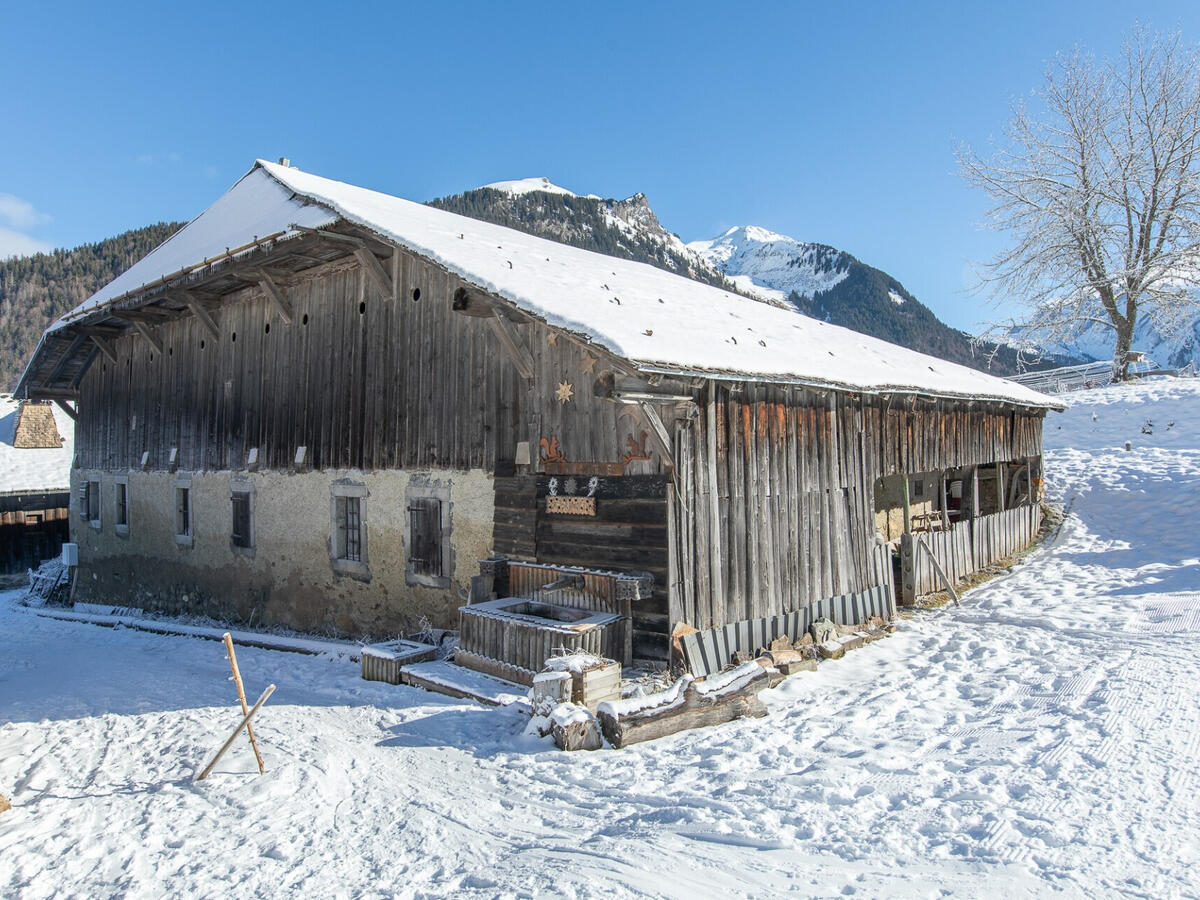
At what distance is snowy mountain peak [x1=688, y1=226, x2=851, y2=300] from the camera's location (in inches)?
4208

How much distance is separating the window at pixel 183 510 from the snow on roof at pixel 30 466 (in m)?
10.2

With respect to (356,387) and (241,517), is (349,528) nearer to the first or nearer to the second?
(356,387)

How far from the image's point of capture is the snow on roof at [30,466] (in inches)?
900

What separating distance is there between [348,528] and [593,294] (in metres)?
5.86

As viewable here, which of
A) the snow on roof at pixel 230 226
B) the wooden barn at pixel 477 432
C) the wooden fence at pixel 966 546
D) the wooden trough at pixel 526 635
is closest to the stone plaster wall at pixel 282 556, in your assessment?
the wooden barn at pixel 477 432

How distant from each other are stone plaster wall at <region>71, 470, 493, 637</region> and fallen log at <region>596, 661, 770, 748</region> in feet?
13.0

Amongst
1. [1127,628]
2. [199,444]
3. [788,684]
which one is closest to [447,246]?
Result: [788,684]

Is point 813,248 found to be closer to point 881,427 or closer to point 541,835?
point 881,427

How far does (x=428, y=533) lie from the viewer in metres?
10.7

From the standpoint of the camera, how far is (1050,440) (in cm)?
2245

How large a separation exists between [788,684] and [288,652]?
7358 mm

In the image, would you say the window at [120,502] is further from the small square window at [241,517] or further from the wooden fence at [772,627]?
the wooden fence at [772,627]

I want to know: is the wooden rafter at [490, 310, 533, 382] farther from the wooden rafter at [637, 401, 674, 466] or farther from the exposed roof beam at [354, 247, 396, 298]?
the exposed roof beam at [354, 247, 396, 298]

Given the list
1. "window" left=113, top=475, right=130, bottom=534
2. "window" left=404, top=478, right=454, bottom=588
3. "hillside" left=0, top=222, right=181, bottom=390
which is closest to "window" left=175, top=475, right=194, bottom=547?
"window" left=113, top=475, right=130, bottom=534
